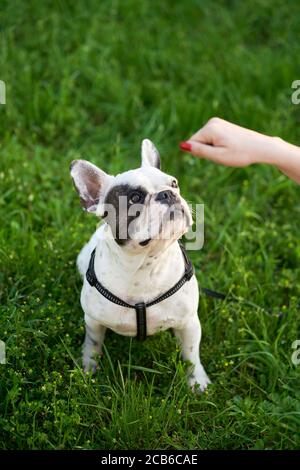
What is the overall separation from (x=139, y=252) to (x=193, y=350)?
711 mm

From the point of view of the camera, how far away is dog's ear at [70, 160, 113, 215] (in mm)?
2643

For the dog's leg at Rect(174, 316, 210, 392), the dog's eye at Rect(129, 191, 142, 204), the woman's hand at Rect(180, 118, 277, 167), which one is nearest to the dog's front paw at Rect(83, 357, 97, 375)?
the dog's leg at Rect(174, 316, 210, 392)

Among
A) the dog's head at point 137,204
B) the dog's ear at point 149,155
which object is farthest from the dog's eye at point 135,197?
the dog's ear at point 149,155

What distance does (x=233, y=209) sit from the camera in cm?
416

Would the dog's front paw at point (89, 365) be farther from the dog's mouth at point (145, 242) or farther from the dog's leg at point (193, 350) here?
the dog's mouth at point (145, 242)

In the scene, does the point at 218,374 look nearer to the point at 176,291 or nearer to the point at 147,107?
the point at 176,291

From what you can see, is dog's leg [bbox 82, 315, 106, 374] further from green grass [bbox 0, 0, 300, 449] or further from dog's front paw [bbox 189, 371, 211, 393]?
dog's front paw [bbox 189, 371, 211, 393]

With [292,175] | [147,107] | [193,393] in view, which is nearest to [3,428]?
[193,393]

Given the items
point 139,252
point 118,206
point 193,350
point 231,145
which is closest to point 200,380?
point 193,350

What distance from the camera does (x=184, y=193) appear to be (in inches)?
165

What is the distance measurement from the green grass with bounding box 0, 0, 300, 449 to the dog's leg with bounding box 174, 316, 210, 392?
0.23ft

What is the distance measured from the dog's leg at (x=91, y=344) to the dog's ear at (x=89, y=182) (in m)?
0.59

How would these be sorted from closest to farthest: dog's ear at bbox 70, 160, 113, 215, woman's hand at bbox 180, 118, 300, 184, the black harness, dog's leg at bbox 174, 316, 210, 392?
dog's ear at bbox 70, 160, 113, 215, the black harness, dog's leg at bbox 174, 316, 210, 392, woman's hand at bbox 180, 118, 300, 184

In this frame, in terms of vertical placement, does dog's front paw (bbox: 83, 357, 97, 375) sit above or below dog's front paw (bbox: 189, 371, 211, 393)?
above
